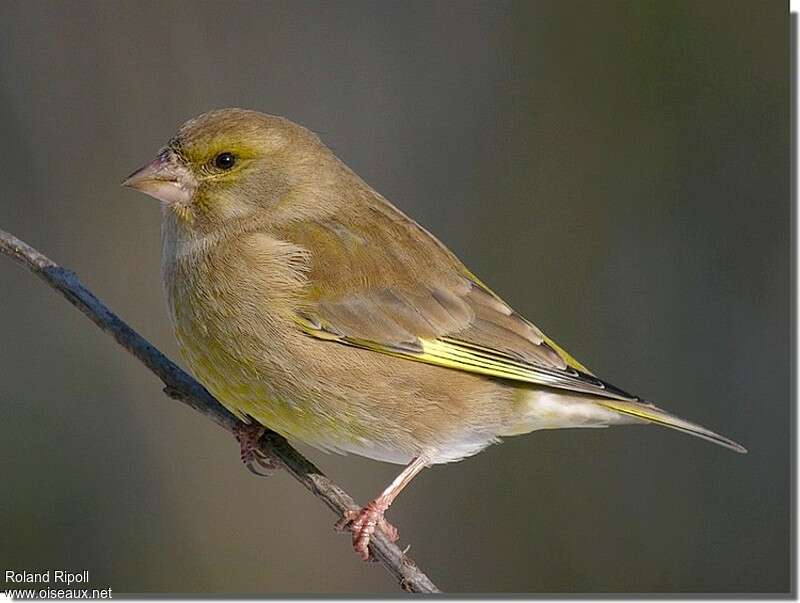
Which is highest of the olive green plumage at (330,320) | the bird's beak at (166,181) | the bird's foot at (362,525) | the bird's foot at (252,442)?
the bird's beak at (166,181)

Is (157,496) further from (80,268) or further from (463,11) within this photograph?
(463,11)

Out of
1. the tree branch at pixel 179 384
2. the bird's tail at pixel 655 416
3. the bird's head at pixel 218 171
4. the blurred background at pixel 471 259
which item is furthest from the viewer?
the blurred background at pixel 471 259

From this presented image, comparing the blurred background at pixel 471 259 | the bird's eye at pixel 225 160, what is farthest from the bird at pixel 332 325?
the blurred background at pixel 471 259

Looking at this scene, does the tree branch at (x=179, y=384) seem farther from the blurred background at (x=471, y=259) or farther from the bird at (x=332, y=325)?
the blurred background at (x=471, y=259)

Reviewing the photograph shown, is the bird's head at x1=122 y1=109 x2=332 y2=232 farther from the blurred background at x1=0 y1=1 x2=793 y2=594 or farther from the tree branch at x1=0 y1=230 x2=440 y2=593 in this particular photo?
the blurred background at x1=0 y1=1 x2=793 y2=594

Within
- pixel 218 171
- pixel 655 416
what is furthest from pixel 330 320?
pixel 655 416

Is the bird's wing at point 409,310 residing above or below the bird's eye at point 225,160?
below

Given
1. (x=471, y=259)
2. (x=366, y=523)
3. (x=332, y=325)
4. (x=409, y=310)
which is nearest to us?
(x=366, y=523)

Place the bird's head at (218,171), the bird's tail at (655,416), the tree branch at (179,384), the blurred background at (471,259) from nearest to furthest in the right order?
the tree branch at (179,384)
the bird's tail at (655,416)
the bird's head at (218,171)
the blurred background at (471,259)

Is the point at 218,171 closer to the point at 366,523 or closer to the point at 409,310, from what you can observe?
the point at 409,310
